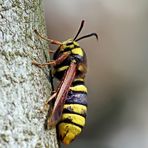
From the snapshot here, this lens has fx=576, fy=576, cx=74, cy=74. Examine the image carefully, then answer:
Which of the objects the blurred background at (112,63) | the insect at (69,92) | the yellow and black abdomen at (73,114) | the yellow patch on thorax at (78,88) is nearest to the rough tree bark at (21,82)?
the insect at (69,92)

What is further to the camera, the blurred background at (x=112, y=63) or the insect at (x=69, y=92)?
the blurred background at (x=112, y=63)

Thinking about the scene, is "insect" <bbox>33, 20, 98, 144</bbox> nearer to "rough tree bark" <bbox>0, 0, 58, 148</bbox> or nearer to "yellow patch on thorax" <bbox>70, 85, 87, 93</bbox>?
"yellow patch on thorax" <bbox>70, 85, 87, 93</bbox>

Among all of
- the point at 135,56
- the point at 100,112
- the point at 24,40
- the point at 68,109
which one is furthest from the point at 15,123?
the point at 135,56

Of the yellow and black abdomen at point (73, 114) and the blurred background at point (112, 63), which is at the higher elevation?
the yellow and black abdomen at point (73, 114)

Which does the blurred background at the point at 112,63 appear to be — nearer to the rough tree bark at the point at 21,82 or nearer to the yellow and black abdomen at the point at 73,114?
the yellow and black abdomen at the point at 73,114

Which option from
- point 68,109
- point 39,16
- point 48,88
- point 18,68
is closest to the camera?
point 18,68

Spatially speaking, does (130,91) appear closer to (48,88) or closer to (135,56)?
(135,56)

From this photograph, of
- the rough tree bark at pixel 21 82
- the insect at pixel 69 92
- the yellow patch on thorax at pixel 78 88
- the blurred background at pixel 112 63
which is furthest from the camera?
the blurred background at pixel 112 63

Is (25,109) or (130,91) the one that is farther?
(130,91)
